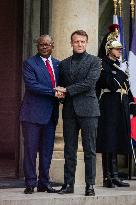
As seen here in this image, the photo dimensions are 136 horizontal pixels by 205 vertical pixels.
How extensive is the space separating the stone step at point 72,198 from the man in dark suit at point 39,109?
26cm

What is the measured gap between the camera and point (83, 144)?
26.5 feet

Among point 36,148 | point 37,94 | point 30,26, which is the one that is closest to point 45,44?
point 37,94

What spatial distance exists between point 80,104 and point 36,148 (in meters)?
0.77

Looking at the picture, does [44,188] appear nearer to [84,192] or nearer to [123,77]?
[84,192]

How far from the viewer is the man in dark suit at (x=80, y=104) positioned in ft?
26.2

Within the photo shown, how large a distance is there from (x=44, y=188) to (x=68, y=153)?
571 millimetres

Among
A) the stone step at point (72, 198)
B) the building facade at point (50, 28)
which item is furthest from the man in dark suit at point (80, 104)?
the building facade at point (50, 28)

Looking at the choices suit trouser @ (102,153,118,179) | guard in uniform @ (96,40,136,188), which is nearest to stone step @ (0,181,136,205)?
suit trouser @ (102,153,118,179)

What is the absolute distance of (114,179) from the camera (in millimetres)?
9266

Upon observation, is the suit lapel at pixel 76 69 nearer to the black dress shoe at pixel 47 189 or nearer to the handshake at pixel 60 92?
the handshake at pixel 60 92

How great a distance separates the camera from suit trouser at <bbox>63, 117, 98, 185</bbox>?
26.4ft

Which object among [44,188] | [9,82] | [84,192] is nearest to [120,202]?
[84,192]

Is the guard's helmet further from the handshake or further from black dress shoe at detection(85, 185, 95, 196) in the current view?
black dress shoe at detection(85, 185, 95, 196)

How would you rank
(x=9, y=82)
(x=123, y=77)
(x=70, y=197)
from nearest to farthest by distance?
1. (x=70, y=197)
2. (x=123, y=77)
3. (x=9, y=82)
